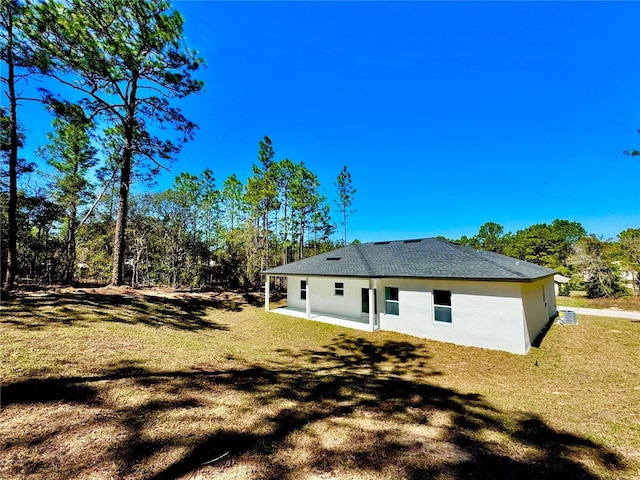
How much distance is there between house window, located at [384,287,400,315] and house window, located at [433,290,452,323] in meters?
1.50

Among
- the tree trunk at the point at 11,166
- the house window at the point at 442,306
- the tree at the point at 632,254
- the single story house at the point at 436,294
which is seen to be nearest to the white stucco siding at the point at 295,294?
the single story house at the point at 436,294

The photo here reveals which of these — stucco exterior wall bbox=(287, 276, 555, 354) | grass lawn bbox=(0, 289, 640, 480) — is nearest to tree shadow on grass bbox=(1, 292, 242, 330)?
grass lawn bbox=(0, 289, 640, 480)

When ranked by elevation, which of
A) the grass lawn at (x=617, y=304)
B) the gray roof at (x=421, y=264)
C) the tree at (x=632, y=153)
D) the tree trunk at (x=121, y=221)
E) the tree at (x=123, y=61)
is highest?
the tree at (x=123, y=61)

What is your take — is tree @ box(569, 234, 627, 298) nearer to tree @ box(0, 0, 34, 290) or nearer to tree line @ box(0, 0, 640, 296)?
tree line @ box(0, 0, 640, 296)

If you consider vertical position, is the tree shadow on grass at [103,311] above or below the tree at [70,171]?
below

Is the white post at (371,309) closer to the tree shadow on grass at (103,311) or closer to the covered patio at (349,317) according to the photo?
the covered patio at (349,317)

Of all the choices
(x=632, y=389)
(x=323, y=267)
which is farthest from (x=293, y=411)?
(x=323, y=267)

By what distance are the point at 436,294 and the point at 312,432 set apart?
8106 millimetres

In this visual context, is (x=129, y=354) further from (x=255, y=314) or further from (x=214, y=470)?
(x=255, y=314)

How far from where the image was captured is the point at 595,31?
9.99 metres

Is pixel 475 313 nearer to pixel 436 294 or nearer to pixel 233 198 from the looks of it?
pixel 436 294

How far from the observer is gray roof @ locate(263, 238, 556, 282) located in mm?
9117

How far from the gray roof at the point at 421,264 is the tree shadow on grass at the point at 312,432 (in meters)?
5.01

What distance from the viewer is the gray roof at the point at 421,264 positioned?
9.12m
